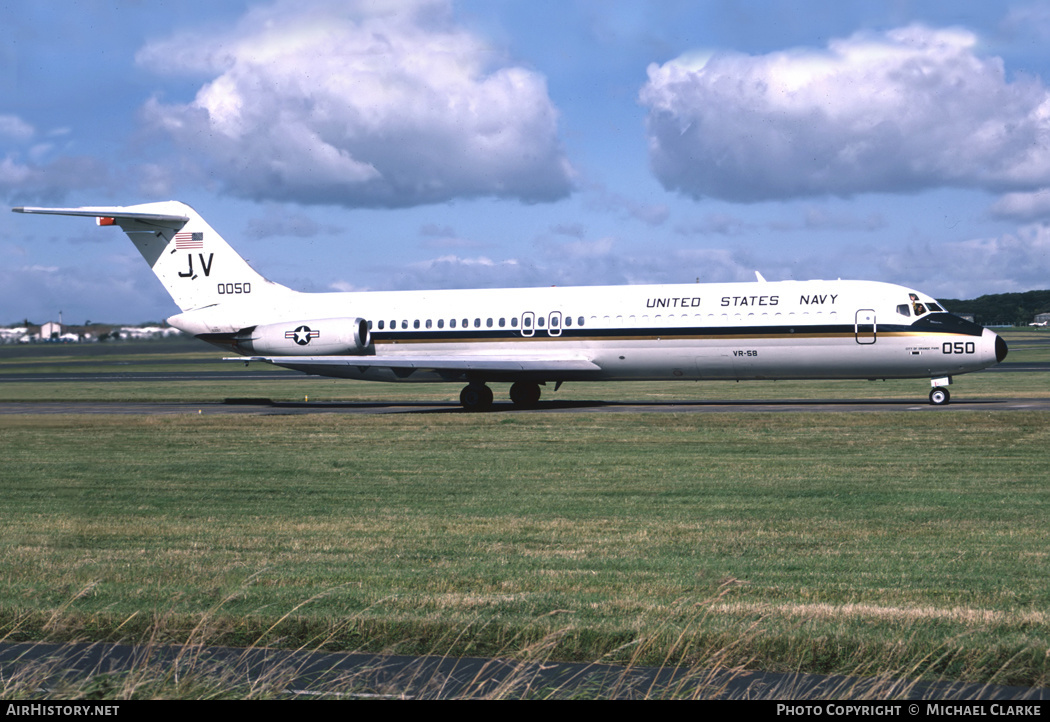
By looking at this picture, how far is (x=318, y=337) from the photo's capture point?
127ft

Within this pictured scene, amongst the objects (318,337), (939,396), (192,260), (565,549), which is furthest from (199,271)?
(565,549)

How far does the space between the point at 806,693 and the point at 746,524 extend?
672cm

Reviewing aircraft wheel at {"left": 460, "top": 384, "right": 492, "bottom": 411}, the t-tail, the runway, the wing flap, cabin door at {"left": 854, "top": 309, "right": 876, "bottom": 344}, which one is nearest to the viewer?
the runway

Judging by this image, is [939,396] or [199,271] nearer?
[939,396]

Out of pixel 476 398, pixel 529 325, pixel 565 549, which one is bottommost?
pixel 565 549

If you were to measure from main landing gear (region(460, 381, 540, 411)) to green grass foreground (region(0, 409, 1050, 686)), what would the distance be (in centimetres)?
1297

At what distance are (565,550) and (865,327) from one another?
23.7m

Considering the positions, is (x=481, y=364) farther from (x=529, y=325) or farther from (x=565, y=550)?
(x=565, y=550)

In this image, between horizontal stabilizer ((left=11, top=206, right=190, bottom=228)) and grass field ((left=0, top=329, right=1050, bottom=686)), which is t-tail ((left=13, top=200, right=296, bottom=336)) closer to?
horizontal stabilizer ((left=11, top=206, right=190, bottom=228))

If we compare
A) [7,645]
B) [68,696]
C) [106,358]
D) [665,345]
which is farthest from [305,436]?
[106,358]

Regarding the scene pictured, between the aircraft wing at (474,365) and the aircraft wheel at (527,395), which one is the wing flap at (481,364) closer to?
the aircraft wing at (474,365)

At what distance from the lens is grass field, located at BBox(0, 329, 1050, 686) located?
8320 millimetres

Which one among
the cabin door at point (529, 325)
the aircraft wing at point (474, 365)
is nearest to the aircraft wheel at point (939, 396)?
the aircraft wing at point (474, 365)

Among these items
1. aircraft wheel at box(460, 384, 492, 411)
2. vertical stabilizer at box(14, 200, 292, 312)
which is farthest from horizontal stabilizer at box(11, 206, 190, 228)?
aircraft wheel at box(460, 384, 492, 411)
